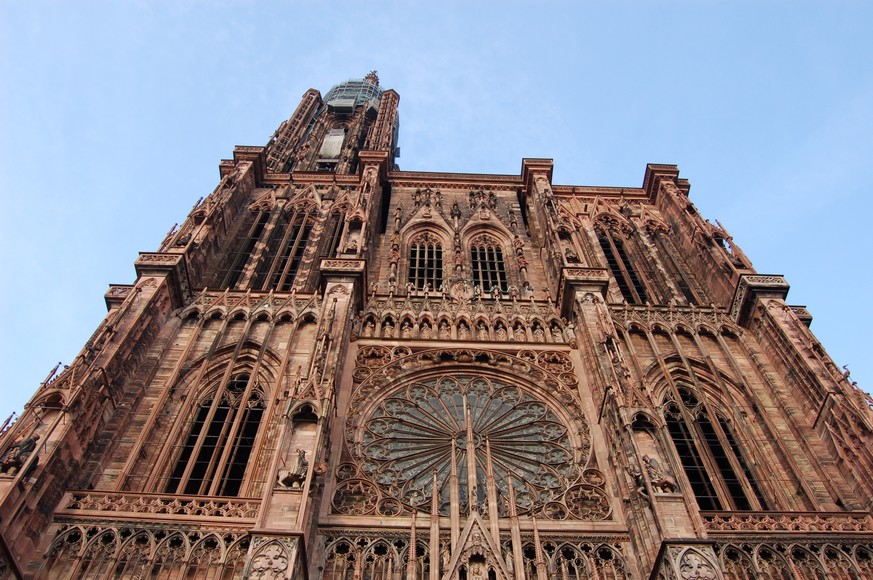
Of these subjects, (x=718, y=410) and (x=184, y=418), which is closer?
(x=184, y=418)

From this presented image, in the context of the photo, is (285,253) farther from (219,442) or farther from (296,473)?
(296,473)

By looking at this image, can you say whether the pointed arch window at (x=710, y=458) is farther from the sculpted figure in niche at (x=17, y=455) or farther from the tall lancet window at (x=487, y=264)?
the sculpted figure in niche at (x=17, y=455)

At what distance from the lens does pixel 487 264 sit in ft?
79.1

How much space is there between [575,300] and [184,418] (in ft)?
34.2

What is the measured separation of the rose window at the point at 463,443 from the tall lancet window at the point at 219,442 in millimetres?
2434

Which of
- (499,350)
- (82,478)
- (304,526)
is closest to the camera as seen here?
(304,526)

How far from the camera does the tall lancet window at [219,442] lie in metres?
15.0

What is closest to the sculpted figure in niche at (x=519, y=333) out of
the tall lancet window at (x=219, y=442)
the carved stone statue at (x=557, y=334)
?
the carved stone statue at (x=557, y=334)

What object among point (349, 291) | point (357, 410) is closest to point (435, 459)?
point (357, 410)

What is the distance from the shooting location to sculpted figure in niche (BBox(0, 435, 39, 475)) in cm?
1270

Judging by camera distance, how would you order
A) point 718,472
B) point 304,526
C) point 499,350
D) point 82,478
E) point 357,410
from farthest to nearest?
point 499,350 < point 357,410 < point 718,472 < point 82,478 < point 304,526

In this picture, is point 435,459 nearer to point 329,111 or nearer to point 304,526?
point 304,526

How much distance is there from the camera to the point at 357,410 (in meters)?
16.8

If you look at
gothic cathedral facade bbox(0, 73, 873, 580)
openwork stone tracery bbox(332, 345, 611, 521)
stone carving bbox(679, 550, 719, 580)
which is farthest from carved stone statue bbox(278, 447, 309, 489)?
stone carving bbox(679, 550, 719, 580)
